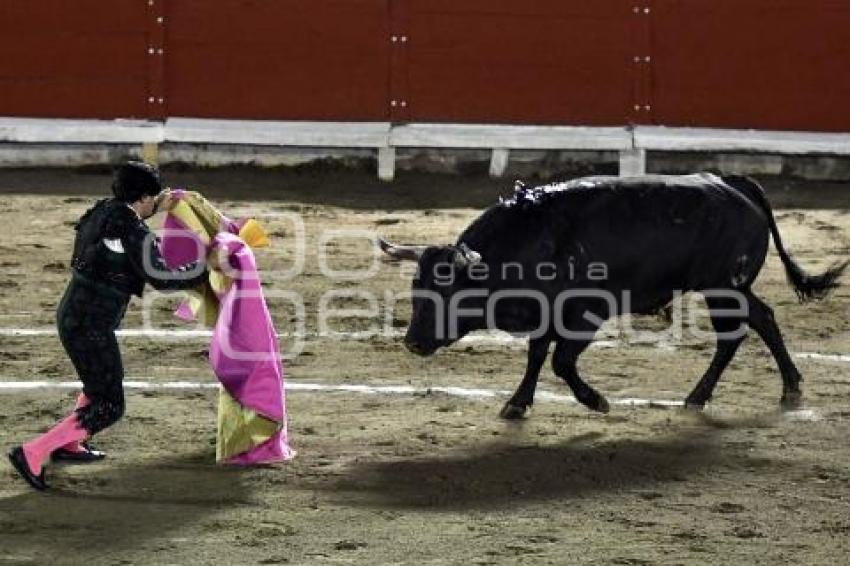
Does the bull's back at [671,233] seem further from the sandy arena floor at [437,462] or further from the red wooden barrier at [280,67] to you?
the red wooden barrier at [280,67]

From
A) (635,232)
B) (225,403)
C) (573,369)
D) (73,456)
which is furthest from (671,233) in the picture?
(73,456)

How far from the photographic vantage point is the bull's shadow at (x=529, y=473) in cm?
535

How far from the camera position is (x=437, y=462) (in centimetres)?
570

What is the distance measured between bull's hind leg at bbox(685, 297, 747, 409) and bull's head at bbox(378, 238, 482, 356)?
0.86 metres

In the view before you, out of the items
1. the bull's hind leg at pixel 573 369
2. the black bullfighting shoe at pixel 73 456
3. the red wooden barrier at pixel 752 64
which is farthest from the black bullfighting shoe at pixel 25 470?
the red wooden barrier at pixel 752 64

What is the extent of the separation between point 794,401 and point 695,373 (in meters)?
0.56

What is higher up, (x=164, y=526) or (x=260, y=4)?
(x=260, y=4)

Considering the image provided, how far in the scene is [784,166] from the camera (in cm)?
1130

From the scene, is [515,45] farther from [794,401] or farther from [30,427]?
[30,427]

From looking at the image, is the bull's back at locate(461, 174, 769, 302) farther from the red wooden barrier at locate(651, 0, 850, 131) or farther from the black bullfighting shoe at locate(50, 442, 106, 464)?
the red wooden barrier at locate(651, 0, 850, 131)

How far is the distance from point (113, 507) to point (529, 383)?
1653mm

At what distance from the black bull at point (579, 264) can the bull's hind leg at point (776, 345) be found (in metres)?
0.07

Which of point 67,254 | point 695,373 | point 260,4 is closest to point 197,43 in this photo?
point 260,4

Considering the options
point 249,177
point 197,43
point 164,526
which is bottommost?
point 164,526
